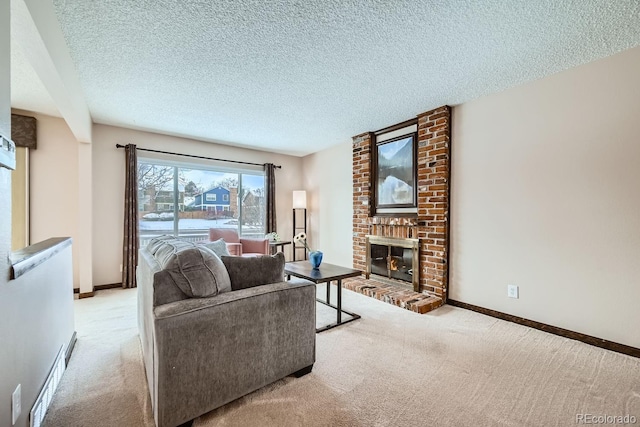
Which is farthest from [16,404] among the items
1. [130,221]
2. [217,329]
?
[130,221]

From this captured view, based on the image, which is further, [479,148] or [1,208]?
[479,148]

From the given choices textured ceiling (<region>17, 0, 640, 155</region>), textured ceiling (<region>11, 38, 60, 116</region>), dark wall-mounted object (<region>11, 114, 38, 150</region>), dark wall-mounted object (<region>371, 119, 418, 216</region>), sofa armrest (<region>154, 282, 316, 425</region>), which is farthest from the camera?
dark wall-mounted object (<region>371, 119, 418, 216</region>)

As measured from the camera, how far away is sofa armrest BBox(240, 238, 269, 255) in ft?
14.2

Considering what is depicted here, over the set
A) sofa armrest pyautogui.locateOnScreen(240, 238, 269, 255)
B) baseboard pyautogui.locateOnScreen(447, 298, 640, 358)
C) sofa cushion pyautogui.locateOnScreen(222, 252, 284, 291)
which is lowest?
baseboard pyautogui.locateOnScreen(447, 298, 640, 358)

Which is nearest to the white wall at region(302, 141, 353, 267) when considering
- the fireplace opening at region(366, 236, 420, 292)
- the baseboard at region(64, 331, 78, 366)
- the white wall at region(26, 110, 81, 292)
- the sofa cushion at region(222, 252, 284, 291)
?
the fireplace opening at region(366, 236, 420, 292)

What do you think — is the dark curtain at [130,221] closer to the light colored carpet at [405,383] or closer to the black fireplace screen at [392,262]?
the light colored carpet at [405,383]

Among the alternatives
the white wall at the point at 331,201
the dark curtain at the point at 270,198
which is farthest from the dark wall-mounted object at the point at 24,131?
the white wall at the point at 331,201

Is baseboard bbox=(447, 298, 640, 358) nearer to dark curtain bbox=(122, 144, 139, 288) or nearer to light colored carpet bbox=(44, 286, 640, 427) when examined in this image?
light colored carpet bbox=(44, 286, 640, 427)

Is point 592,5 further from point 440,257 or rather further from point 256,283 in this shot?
point 256,283

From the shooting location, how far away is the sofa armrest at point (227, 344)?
1253mm

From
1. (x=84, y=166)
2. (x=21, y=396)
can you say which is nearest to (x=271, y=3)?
(x=21, y=396)

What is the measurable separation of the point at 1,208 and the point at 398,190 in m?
3.58

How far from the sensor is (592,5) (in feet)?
5.21

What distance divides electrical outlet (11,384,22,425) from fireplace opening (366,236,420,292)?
3.31 metres
